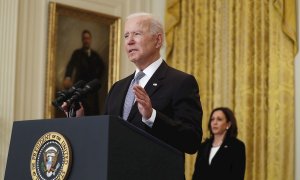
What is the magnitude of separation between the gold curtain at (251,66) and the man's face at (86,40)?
1.39 metres

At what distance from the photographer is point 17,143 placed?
7.96 ft

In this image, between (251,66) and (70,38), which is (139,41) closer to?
(251,66)

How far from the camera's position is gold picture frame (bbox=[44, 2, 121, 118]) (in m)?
8.05

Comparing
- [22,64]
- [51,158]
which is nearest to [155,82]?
[51,158]

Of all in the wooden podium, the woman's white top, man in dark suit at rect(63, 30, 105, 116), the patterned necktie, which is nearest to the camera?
the wooden podium

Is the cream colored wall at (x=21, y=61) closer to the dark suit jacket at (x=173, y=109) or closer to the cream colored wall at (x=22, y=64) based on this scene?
the cream colored wall at (x=22, y=64)

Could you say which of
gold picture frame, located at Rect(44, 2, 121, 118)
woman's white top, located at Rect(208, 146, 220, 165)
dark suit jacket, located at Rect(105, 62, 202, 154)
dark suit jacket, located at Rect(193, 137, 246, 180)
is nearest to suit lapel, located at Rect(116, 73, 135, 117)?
dark suit jacket, located at Rect(105, 62, 202, 154)

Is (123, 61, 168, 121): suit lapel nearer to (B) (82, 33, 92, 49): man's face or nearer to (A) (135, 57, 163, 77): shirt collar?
(A) (135, 57, 163, 77): shirt collar

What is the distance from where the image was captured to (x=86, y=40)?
28.4 feet

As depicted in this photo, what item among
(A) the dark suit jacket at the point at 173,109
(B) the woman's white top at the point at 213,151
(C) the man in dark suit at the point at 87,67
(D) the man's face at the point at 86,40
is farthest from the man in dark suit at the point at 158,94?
(D) the man's face at the point at 86,40

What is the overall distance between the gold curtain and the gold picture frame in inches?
39.5

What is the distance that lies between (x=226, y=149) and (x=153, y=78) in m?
3.99

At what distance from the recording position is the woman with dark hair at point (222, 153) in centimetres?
678

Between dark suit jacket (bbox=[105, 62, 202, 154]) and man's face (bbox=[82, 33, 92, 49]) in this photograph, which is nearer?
dark suit jacket (bbox=[105, 62, 202, 154])
